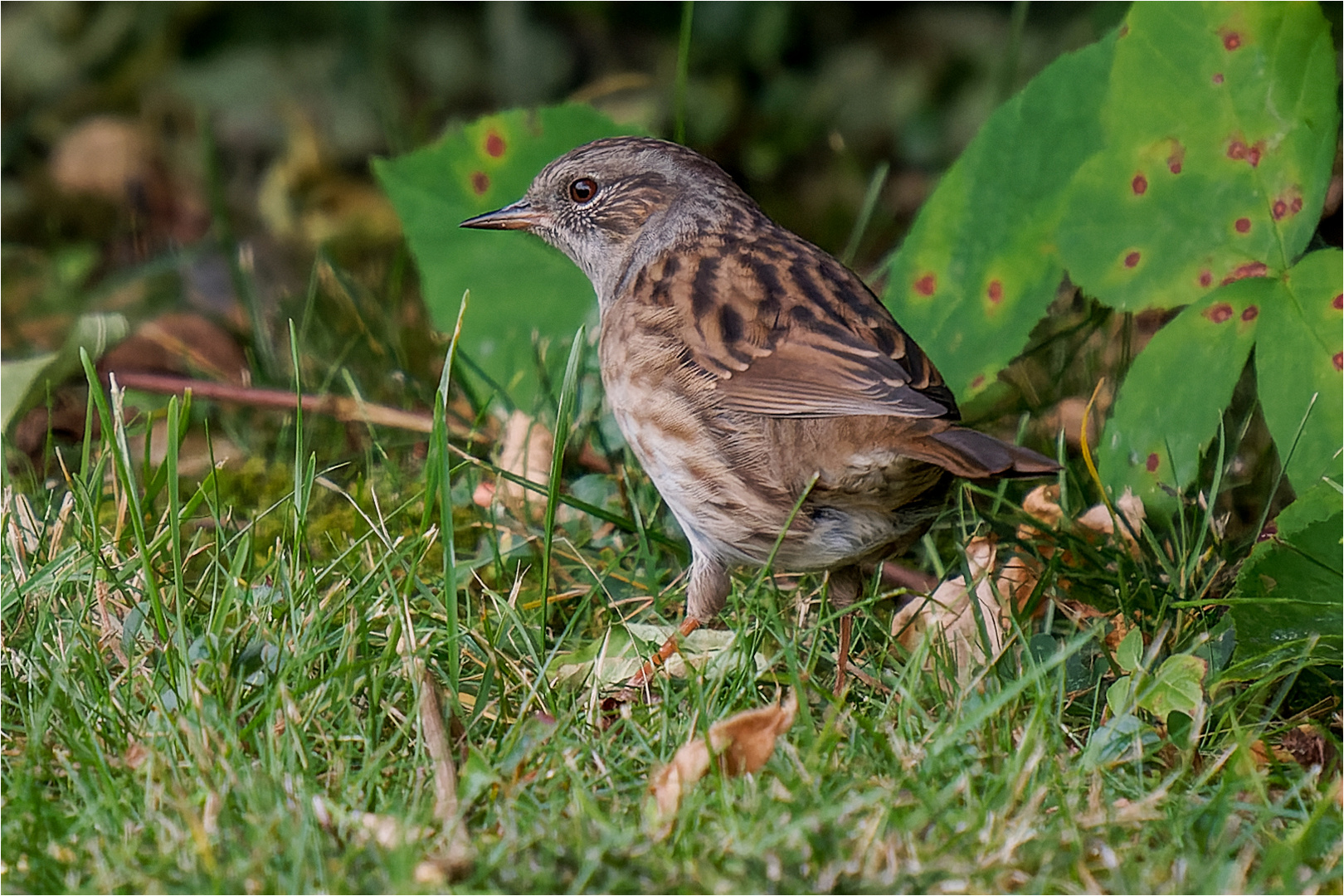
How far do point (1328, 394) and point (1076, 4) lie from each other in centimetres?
331

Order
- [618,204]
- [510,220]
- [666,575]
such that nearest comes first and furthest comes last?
1. [666,575]
2. [618,204]
3. [510,220]

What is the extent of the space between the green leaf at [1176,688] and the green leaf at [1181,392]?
64cm

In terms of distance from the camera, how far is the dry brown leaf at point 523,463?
3.81 meters

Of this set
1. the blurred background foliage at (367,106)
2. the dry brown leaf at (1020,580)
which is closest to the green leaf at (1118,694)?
the dry brown leaf at (1020,580)

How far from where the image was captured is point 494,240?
175 inches

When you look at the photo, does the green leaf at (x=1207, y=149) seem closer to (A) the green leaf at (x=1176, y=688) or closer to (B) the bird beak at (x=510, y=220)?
(A) the green leaf at (x=1176, y=688)

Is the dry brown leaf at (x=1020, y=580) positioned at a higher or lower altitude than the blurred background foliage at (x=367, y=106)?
lower

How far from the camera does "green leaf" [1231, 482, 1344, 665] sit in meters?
2.87

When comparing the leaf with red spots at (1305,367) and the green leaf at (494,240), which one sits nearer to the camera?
the leaf with red spots at (1305,367)

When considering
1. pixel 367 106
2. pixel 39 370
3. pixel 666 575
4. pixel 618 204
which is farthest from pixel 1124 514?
pixel 367 106

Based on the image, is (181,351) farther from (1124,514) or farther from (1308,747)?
(1308,747)

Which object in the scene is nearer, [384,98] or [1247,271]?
[1247,271]

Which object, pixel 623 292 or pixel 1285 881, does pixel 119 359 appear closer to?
pixel 623 292

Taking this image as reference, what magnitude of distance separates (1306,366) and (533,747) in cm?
187
